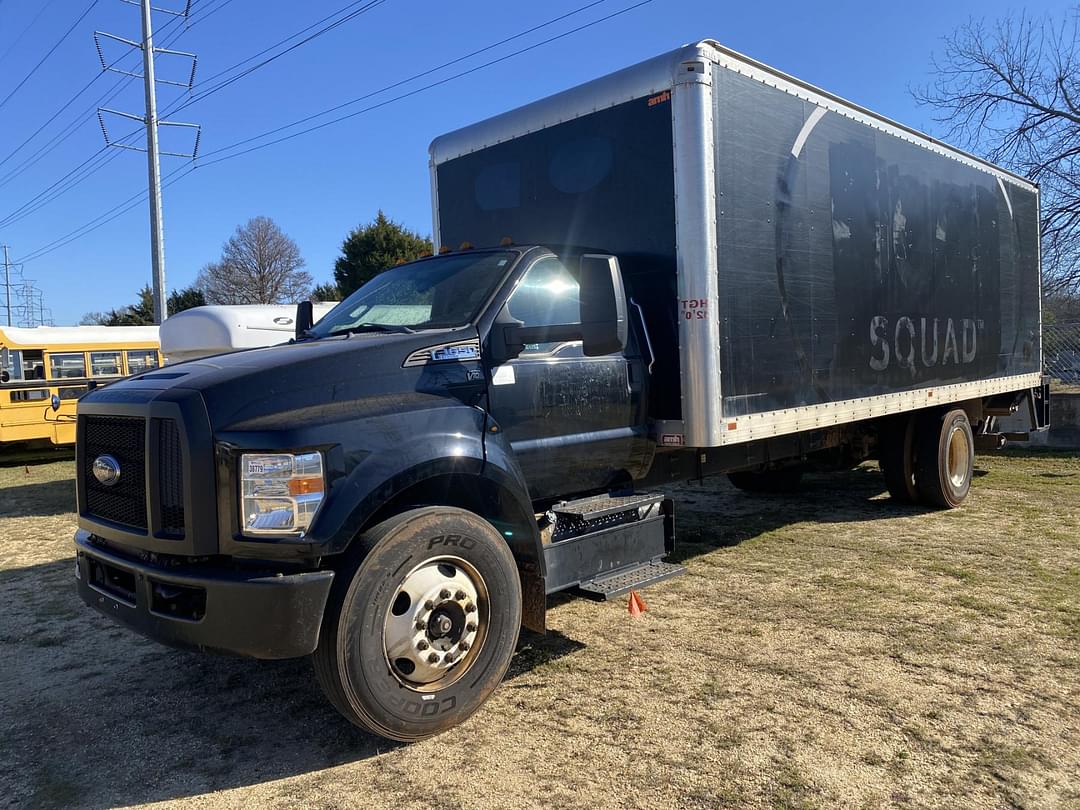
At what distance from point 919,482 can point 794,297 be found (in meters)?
3.72

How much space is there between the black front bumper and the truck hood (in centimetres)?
62

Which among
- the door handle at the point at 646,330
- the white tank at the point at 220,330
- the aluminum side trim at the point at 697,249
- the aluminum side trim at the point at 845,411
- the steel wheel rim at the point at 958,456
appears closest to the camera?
the aluminum side trim at the point at 697,249

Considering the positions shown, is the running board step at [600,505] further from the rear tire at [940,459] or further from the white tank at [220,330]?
the white tank at [220,330]

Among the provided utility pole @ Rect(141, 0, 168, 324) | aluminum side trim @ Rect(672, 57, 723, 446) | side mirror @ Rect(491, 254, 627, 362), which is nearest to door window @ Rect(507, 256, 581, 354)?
side mirror @ Rect(491, 254, 627, 362)

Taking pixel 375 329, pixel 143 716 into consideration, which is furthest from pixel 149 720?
pixel 375 329

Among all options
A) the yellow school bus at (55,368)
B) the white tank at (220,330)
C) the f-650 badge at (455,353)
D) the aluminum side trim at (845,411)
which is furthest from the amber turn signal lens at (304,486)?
the yellow school bus at (55,368)

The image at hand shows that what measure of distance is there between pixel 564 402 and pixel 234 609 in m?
2.10

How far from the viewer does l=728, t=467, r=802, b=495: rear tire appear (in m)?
9.37

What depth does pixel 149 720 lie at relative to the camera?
3896 millimetres

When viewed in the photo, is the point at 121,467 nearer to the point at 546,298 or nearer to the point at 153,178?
the point at 546,298

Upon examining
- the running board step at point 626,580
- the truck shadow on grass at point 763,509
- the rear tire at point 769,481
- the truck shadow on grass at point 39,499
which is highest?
the running board step at point 626,580

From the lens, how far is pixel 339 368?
3557 millimetres

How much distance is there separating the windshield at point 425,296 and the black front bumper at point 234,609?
1.58m

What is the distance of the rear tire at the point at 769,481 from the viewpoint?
937 centimetres
